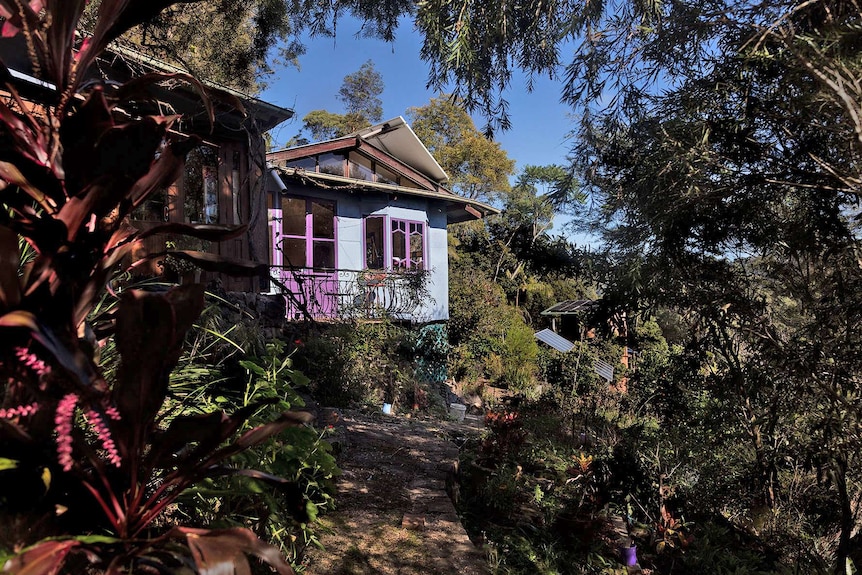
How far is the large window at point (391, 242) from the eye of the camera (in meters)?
12.5

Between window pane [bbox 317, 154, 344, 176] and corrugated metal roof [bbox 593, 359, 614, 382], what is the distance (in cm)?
777

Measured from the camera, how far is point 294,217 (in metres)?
11.8

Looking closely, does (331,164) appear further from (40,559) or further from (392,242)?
(40,559)

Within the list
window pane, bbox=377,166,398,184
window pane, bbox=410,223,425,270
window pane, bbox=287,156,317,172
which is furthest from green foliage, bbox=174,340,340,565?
window pane, bbox=377,166,398,184

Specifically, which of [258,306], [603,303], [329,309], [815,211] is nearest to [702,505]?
[603,303]

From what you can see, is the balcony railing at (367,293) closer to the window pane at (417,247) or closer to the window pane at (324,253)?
the window pane at (324,253)

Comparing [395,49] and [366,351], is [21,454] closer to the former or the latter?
[395,49]

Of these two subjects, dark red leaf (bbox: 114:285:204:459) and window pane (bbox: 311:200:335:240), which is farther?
window pane (bbox: 311:200:335:240)

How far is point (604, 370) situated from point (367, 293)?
654cm

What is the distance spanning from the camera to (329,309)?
10117 millimetres

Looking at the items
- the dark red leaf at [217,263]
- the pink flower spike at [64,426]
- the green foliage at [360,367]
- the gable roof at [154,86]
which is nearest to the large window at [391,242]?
the green foliage at [360,367]

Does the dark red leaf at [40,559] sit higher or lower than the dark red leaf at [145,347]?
lower

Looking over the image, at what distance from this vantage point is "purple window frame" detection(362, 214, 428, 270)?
1248 centimetres

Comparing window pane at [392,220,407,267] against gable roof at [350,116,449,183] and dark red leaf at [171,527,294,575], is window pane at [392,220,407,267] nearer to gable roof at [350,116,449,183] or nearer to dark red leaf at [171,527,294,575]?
gable roof at [350,116,449,183]
